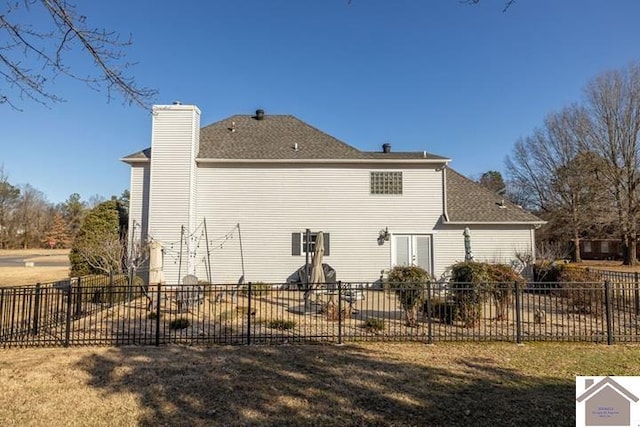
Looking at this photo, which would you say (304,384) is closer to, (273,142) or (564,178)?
(273,142)

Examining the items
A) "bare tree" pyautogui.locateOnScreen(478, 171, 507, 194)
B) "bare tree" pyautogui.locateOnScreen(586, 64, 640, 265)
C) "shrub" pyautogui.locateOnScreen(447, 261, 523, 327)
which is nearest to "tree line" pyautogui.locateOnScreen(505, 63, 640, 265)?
"bare tree" pyautogui.locateOnScreen(586, 64, 640, 265)

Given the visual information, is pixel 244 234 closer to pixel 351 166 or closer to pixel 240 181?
pixel 240 181

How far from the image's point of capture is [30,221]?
54.2 m

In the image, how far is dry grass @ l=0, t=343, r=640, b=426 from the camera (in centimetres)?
438

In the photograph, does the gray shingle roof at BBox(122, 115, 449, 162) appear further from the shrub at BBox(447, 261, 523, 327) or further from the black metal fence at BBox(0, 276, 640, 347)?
the shrub at BBox(447, 261, 523, 327)

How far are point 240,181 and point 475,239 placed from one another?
9923 millimetres

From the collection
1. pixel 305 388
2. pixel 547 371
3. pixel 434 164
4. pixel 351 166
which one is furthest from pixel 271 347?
pixel 434 164

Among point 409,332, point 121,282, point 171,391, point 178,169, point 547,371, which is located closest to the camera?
point 171,391

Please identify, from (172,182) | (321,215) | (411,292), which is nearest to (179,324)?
(411,292)

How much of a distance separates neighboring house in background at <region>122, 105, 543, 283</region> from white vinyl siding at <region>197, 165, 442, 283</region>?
0.04 meters

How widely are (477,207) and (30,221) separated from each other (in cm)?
5906

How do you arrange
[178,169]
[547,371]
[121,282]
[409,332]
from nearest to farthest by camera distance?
[547,371] < [409,332] < [121,282] < [178,169]

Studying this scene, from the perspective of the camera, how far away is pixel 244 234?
16.2 m

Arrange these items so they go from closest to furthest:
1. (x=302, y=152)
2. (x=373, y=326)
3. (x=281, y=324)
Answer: (x=373, y=326) < (x=281, y=324) < (x=302, y=152)
